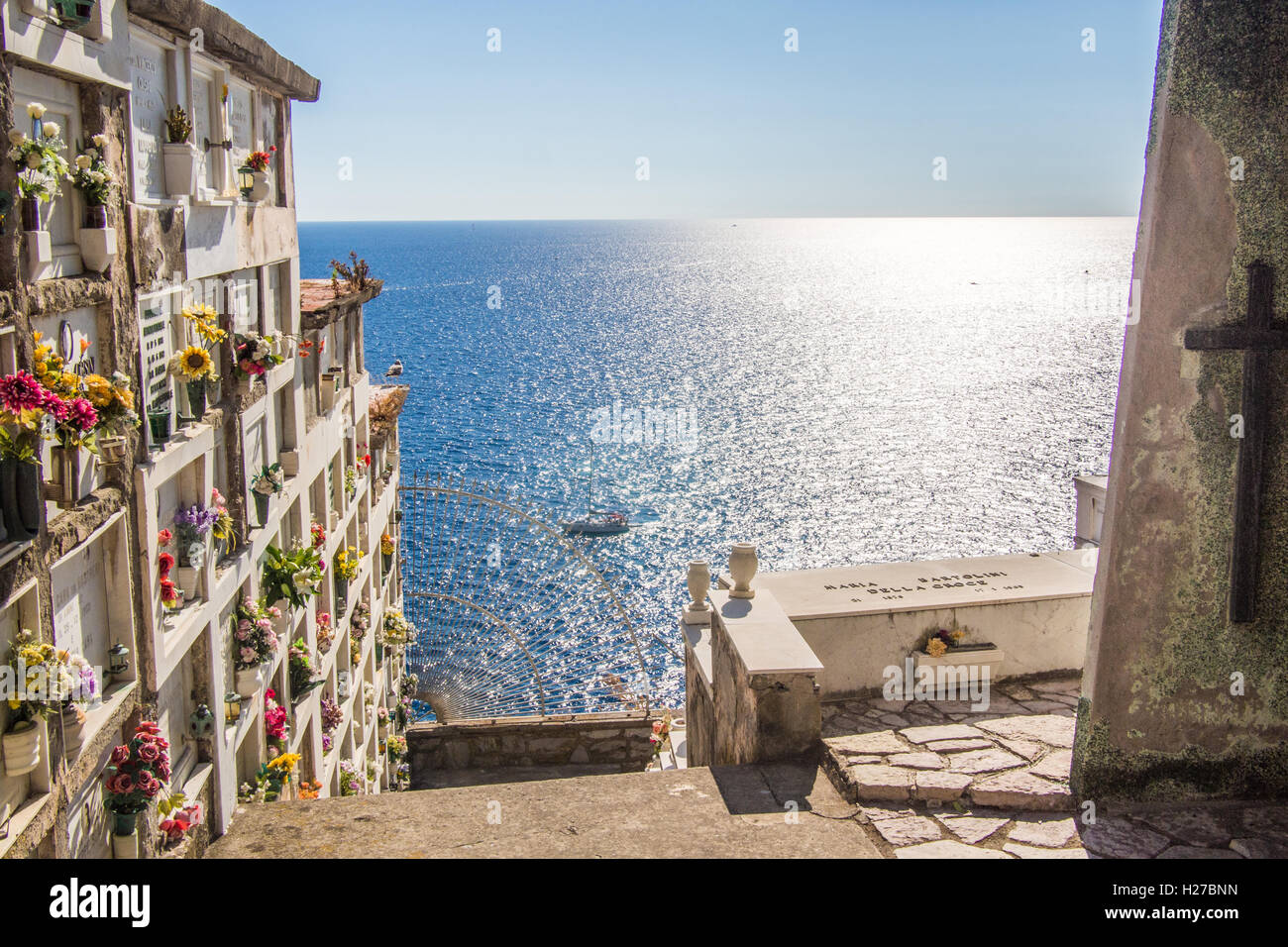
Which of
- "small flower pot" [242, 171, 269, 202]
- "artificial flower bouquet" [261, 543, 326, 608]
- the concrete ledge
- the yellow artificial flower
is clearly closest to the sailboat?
the concrete ledge

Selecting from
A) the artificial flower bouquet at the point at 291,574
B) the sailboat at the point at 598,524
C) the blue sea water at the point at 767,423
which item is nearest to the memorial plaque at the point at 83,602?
the artificial flower bouquet at the point at 291,574

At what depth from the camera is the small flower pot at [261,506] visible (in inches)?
509

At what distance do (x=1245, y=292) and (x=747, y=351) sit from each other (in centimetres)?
12355

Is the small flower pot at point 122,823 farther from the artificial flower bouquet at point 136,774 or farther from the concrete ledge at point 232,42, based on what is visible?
the concrete ledge at point 232,42

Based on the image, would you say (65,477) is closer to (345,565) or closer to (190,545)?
(190,545)

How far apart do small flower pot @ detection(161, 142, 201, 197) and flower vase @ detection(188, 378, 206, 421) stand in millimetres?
1858

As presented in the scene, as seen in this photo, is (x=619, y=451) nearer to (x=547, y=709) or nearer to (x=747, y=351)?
(x=547, y=709)

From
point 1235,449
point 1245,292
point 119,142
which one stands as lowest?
point 1235,449

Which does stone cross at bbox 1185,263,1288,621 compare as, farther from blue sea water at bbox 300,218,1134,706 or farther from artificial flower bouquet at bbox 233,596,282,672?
blue sea water at bbox 300,218,1134,706

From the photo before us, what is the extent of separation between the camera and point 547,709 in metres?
41.8

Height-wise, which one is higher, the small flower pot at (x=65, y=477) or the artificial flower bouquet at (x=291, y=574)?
the small flower pot at (x=65, y=477)

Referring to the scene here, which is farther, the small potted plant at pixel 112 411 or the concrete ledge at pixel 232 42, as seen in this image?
the concrete ledge at pixel 232 42

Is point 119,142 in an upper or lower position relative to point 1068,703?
upper
